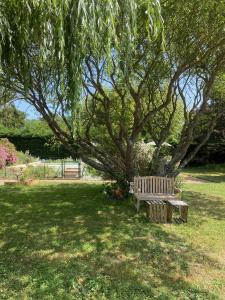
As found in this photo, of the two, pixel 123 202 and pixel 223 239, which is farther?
pixel 123 202

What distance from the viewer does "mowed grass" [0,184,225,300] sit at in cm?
541

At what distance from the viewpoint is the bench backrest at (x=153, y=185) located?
34.1ft

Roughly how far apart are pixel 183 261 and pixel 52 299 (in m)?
2.60

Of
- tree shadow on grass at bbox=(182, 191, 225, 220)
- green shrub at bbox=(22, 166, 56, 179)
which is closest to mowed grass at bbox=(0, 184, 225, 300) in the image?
tree shadow on grass at bbox=(182, 191, 225, 220)

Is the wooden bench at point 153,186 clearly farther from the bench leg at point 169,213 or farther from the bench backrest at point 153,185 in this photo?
the bench leg at point 169,213

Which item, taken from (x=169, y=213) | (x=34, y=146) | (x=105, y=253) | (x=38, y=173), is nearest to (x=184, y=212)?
(x=169, y=213)

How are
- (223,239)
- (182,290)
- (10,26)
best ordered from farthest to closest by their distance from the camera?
(223,239) < (182,290) < (10,26)

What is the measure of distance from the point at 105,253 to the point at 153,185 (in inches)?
155

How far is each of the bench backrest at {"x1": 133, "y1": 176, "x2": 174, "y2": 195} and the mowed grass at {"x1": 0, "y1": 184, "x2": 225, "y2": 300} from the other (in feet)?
2.15

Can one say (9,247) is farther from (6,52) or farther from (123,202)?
(123,202)

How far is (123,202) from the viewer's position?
450 inches

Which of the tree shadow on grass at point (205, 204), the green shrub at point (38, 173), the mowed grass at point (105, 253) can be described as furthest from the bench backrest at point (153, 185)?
the green shrub at point (38, 173)

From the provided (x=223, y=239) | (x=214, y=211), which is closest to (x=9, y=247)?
(x=223, y=239)

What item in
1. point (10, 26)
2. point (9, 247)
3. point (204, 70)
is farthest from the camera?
point (204, 70)
